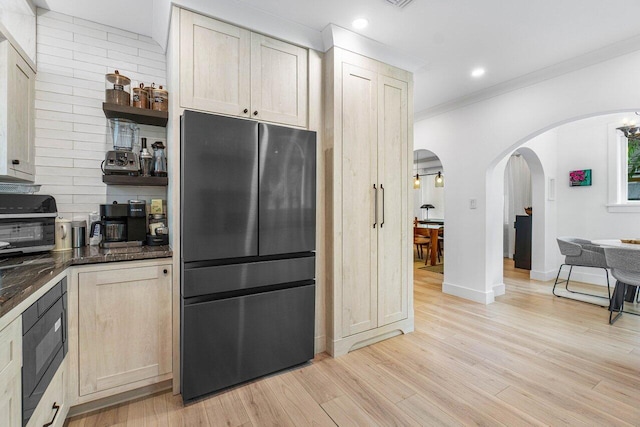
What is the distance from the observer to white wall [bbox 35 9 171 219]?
7.14 feet

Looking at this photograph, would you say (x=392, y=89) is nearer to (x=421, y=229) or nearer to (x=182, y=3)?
(x=182, y=3)

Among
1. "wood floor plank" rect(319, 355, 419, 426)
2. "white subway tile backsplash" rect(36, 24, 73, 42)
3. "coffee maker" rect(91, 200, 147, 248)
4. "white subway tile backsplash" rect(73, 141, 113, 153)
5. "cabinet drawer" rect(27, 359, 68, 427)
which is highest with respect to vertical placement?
"white subway tile backsplash" rect(36, 24, 73, 42)

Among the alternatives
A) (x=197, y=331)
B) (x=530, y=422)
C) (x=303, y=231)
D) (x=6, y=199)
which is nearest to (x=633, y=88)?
(x=530, y=422)

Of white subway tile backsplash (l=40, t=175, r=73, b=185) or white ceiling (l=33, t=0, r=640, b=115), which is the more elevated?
white ceiling (l=33, t=0, r=640, b=115)

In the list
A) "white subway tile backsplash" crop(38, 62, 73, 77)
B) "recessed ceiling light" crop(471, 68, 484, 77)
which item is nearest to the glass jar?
"white subway tile backsplash" crop(38, 62, 73, 77)

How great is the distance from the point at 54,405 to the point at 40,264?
2.32 feet

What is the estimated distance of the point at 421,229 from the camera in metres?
6.51

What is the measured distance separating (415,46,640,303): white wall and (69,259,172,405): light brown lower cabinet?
358 centimetres

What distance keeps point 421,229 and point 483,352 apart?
415cm

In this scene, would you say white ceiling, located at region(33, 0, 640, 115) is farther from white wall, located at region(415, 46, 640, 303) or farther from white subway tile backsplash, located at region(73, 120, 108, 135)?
white subway tile backsplash, located at region(73, 120, 108, 135)

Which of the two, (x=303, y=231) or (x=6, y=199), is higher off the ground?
(x=6, y=199)

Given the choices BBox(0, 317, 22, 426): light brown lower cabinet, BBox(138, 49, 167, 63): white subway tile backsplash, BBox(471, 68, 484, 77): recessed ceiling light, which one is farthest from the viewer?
BBox(471, 68, 484, 77): recessed ceiling light

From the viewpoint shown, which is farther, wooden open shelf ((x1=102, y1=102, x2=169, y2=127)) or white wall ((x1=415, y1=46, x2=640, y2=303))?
white wall ((x1=415, y1=46, x2=640, y2=303))

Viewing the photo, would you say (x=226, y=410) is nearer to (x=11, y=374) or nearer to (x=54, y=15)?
(x=11, y=374)
